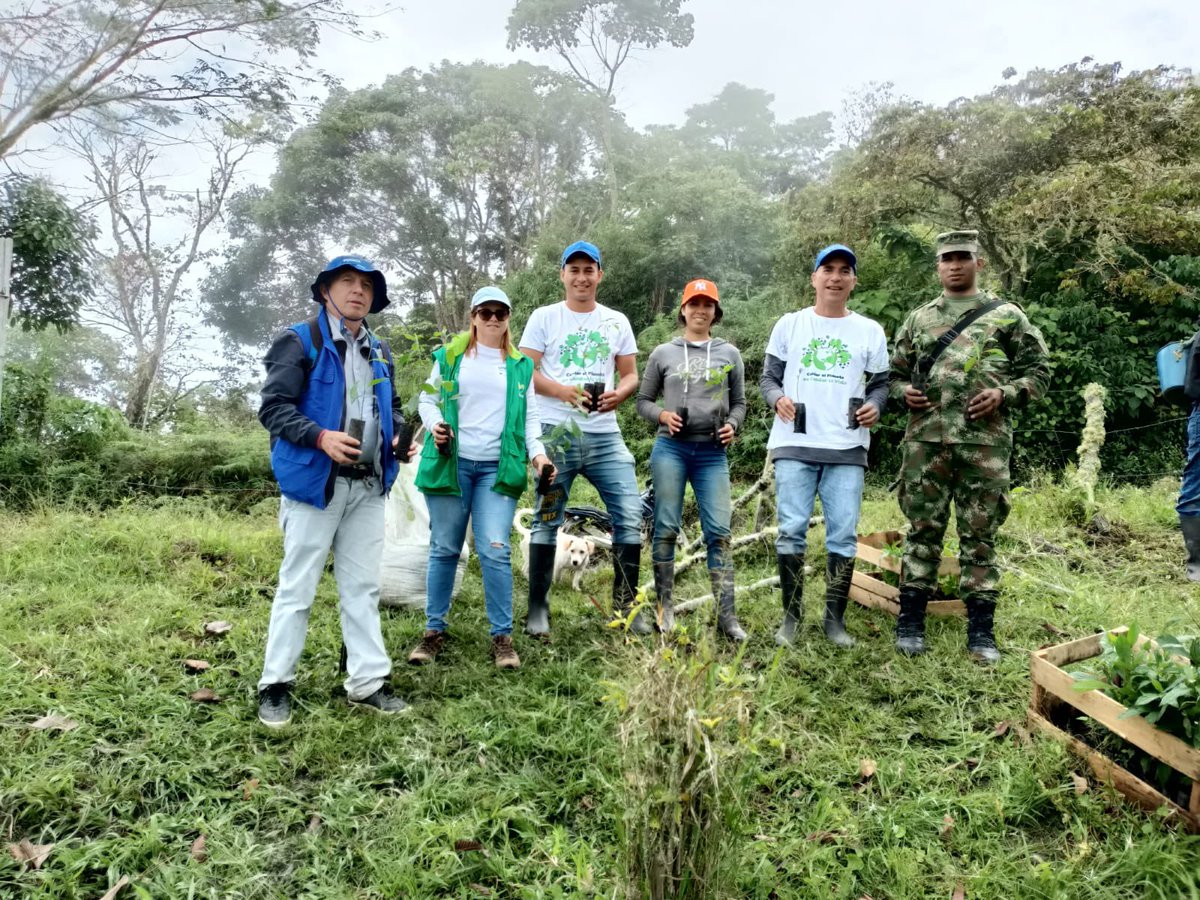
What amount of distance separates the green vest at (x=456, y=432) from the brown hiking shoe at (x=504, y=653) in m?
0.73

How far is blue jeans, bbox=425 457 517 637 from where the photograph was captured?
3533mm

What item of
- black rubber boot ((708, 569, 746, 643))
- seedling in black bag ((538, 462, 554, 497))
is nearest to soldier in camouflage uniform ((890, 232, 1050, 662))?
black rubber boot ((708, 569, 746, 643))

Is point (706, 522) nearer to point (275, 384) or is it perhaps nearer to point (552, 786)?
point (552, 786)

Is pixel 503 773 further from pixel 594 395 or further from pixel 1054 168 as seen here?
pixel 1054 168

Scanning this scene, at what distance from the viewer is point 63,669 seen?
11.1 feet

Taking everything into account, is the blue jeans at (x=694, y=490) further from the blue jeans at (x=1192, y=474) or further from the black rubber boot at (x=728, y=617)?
the blue jeans at (x=1192, y=474)

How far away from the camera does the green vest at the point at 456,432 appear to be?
3447 mm

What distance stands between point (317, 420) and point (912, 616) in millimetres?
3035

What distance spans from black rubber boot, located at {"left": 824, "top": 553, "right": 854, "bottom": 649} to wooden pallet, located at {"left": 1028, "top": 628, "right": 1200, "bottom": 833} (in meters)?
0.99

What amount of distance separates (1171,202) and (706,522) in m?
8.98

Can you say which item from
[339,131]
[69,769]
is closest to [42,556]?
[69,769]

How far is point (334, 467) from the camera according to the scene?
291cm

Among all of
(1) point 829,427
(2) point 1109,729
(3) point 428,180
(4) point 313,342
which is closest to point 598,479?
(1) point 829,427

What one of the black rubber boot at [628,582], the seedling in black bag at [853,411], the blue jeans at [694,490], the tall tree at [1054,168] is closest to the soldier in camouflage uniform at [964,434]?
the seedling in black bag at [853,411]
